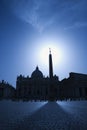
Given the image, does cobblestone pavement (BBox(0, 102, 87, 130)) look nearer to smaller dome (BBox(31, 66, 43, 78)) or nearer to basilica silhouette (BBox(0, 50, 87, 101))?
basilica silhouette (BBox(0, 50, 87, 101))

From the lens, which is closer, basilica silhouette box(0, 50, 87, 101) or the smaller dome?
basilica silhouette box(0, 50, 87, 101)

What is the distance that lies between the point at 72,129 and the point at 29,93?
79.1 metres

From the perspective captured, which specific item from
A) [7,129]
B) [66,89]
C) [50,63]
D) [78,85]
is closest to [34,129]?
[7,129]

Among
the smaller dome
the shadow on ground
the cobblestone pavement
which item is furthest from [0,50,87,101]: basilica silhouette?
the shadow on ground

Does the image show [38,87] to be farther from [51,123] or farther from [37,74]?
[51,123]

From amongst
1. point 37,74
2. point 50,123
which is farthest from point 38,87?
point 50,123

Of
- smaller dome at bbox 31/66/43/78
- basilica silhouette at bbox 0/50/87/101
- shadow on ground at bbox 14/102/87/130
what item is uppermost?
smaller dome at bbox 31/66/43/78

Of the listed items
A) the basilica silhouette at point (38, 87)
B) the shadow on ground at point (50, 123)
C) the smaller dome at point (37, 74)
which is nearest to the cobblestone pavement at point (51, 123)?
the shadow on ground at point (50, 123)

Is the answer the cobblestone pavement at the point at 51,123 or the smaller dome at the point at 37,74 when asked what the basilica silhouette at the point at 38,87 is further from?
the cobblestone pavement at the point at 51,123

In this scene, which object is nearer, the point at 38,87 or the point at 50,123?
the point at 50,123

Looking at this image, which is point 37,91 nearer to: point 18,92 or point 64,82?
point 18,92

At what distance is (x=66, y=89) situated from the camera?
3137 inches

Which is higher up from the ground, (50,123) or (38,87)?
(38,87)

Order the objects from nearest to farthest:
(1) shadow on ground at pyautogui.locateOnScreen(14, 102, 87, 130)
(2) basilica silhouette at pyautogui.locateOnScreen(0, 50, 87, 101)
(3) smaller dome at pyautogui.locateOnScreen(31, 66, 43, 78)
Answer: (1) shadow on ground at pyautogui.locateOnScreen(14, 102, 87, 130)
(2) basilica silhouette at pyautogui.locateOnScreen(0, 50, 87, 101)
(3) smaller dome at pyautogui.locateOnScreen(31, 66, 43, 78)
